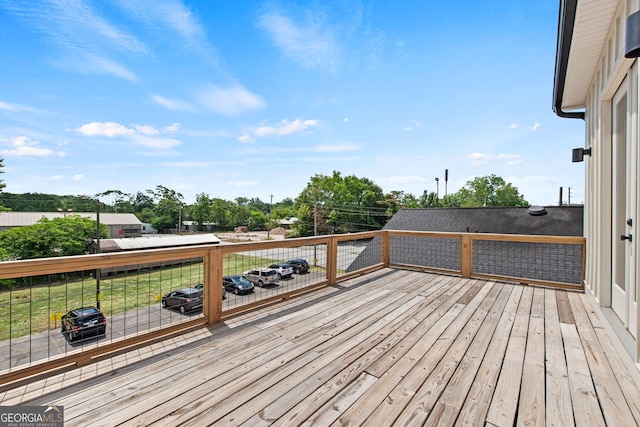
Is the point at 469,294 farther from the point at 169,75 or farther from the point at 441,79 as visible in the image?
the point at 169,75

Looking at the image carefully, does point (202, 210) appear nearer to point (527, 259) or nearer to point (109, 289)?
point (109, 289)

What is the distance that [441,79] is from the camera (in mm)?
7426

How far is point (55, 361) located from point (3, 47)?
12169 millimetres

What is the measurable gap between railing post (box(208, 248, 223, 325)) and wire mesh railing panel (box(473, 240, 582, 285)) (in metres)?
5.75

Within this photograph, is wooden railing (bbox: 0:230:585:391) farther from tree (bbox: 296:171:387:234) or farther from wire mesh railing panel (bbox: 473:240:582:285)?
tree (bbox: 296:171:387:234)

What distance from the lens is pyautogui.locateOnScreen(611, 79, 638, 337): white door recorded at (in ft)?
6.92

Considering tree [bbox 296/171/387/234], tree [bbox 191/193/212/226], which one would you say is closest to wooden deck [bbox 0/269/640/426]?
tree [bbox 296/171/387/234]

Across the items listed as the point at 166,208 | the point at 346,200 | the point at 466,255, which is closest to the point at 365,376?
the point at 466,255

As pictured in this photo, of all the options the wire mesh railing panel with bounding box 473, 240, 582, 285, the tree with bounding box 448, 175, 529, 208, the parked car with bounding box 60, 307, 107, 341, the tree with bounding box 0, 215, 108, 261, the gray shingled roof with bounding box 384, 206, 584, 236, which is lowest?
the tree with bounding box 0, 215, 108, 261

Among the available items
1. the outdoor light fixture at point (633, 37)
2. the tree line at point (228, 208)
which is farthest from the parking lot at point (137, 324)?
the tree line at point (228, 208)

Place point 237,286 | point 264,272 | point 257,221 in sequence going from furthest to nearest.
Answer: point 257,221
point 264,272
point 237,286

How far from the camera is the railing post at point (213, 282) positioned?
2.62 meters

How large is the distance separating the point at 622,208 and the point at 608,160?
0.63 meters

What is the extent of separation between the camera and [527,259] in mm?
7277
